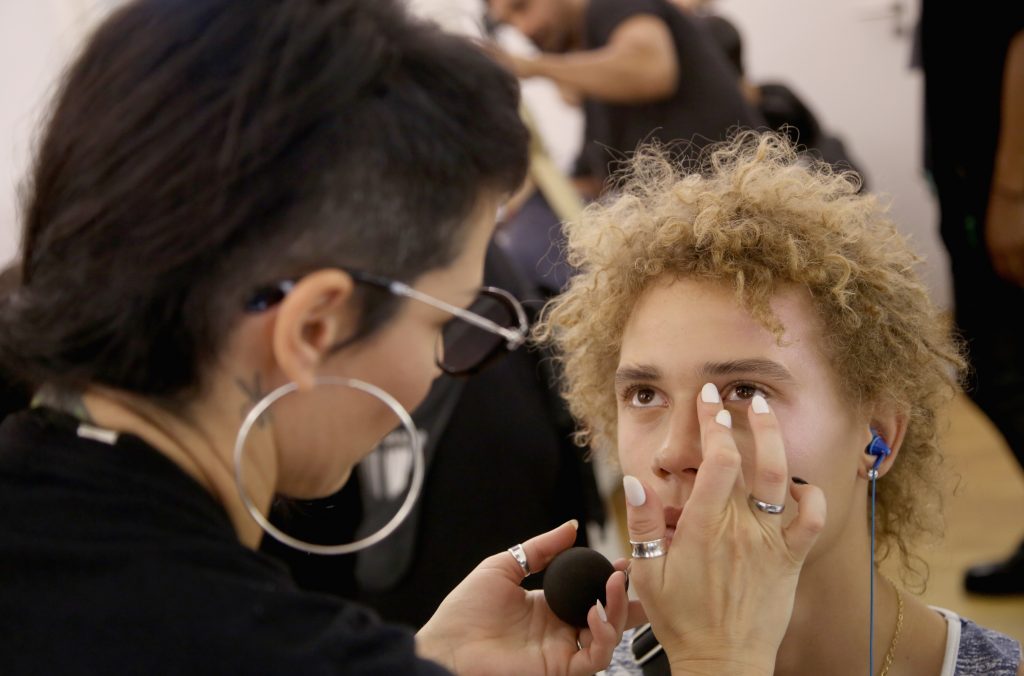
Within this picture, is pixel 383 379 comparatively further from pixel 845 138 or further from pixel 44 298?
pixel 845 138

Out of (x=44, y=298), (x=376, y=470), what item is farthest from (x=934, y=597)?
(x=44, y=298)

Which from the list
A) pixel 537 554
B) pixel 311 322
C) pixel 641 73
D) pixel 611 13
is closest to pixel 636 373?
pixel 537 554

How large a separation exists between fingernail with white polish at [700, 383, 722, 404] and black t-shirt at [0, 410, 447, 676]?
0.47m

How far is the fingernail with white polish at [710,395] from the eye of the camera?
44.5 inches

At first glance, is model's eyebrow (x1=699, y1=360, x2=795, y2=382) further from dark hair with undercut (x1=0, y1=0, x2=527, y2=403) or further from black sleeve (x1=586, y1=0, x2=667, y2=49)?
black sleeve (x1=586, y1=0, x2=667, y2=49)

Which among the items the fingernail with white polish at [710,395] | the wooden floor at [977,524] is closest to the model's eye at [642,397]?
the fingernail with white polish at [710,395]

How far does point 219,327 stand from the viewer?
79cm

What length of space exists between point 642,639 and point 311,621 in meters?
0.66

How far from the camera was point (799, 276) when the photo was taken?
49.4 inches

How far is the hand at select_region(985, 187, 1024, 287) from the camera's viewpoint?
1.82 m

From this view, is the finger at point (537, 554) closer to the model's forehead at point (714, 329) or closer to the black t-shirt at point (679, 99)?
the model's forehead at point (714, 329)

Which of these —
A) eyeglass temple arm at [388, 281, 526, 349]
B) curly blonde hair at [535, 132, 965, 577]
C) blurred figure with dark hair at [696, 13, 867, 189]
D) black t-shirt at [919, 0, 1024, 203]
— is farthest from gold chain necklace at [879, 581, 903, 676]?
blurred figure with dark hair at [696, 13, 867, 189]

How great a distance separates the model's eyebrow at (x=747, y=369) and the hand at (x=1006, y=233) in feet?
2.83

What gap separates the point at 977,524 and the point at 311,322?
261 cm
